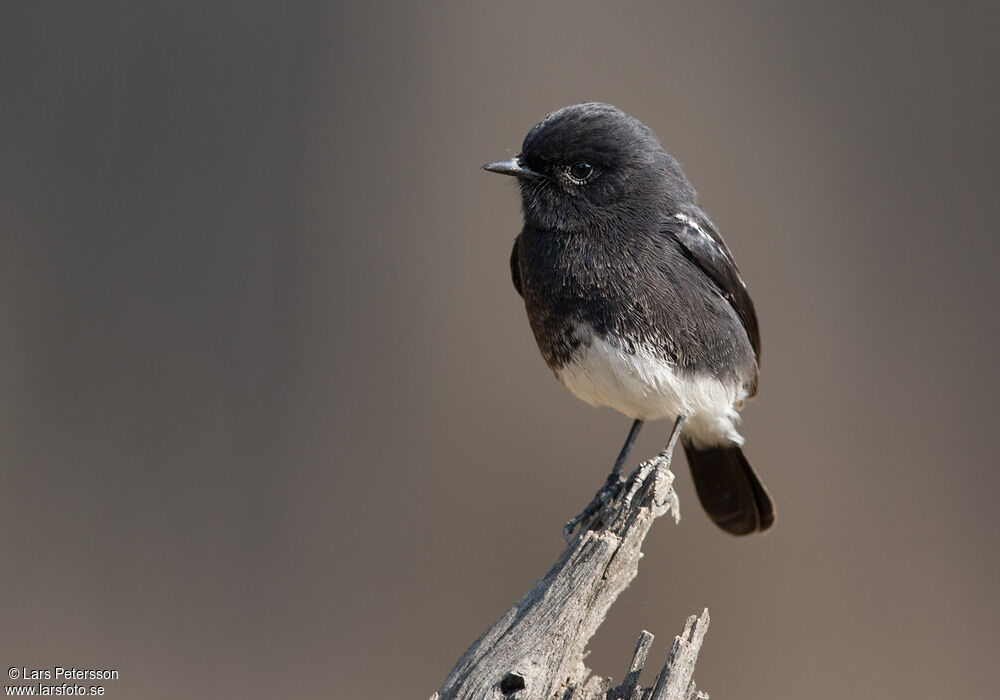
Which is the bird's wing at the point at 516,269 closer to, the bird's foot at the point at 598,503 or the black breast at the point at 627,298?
the black breast at the point at 627,298

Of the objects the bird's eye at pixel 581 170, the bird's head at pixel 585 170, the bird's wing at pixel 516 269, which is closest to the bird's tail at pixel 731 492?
the bird's wing at pixel 516 269

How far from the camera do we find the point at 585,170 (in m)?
3.33

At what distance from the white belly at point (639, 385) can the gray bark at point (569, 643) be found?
1.63 ft

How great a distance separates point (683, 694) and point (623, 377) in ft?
3.36

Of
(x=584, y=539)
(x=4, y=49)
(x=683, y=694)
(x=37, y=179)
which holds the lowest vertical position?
(x=683, y=694)

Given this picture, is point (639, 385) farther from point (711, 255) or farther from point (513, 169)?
point (513, 169)

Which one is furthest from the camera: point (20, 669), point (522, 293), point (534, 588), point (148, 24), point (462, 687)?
point (148, 24)

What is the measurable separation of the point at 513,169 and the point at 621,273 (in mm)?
506

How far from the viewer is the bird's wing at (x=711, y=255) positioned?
11.1 feet

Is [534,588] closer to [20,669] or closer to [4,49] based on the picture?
[20,669]

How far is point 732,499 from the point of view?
13.3 ft

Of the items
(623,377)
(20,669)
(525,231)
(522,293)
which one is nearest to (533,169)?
(525,231)

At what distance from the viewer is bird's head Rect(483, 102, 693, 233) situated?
10.7ft

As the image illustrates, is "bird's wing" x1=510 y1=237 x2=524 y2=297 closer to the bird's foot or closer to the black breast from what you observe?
the black breast
